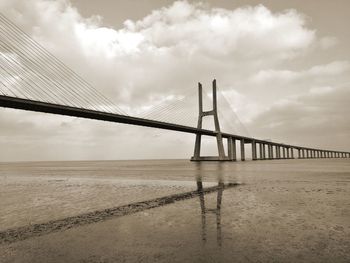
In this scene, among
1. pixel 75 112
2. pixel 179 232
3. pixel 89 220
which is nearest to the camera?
pixel 179 232

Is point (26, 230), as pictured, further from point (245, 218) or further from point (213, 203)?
point (213, 203)

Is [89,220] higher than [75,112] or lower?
lower

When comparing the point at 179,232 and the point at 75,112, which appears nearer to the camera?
the point at 179,232

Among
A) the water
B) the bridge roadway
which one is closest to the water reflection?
the water

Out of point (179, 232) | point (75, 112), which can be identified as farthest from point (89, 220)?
point (75, 112)

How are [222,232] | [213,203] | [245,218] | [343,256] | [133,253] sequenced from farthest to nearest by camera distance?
[213,203] < [245,218] < [222,232] < [133,253] < [343,256]

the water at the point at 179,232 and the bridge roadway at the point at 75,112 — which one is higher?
the bridge roadway at the point at 75,112

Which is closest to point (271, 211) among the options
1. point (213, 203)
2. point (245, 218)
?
point (245, 218)

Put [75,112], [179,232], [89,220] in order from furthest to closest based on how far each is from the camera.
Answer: [75,112] → [89,220] → [179,232]

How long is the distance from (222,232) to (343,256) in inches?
76.3

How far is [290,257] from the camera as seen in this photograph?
397 centimetres

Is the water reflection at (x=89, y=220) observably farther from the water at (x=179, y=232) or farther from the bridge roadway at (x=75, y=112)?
the bridge roadway at (x=75, y=112)

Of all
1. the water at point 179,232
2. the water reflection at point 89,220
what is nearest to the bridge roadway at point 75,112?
the water at point 179,232

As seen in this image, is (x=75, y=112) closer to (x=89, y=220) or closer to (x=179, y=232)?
(x=89, y=220)
